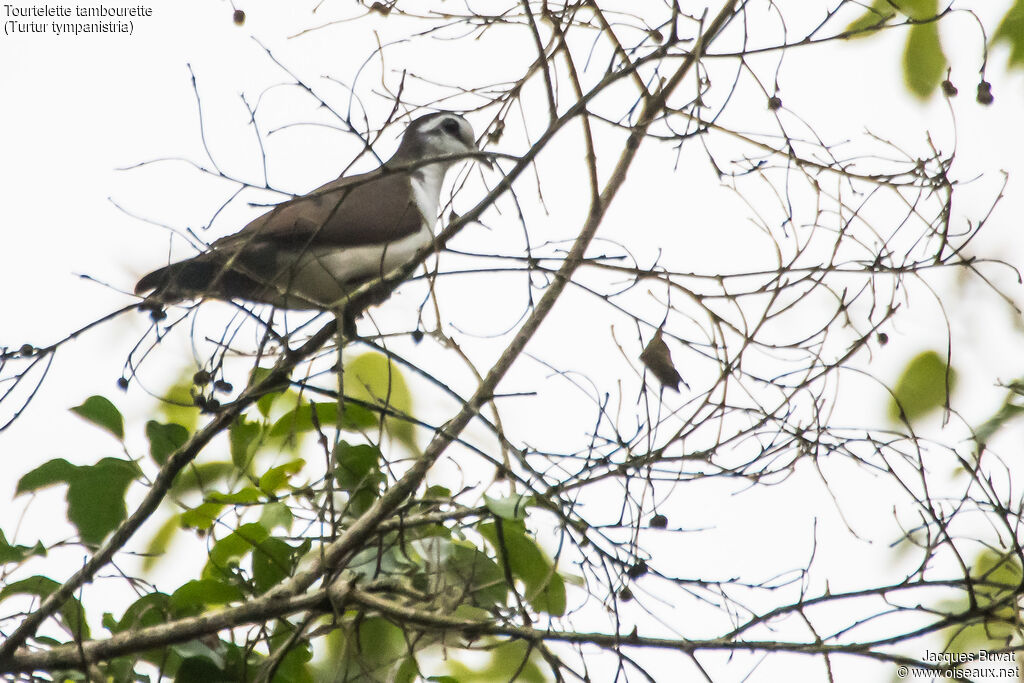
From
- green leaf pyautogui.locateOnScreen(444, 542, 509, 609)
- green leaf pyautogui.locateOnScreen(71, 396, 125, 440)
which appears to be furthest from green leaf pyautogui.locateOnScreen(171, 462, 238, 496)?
green leaf pyautogui.locateOnScreen(444, 542, 509, 609)

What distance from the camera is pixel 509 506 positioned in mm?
2375

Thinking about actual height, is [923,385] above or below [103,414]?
below

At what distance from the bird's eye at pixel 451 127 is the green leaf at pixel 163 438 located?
3151 mm

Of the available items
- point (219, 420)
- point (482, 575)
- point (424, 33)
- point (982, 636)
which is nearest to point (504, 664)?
point (482, 575)

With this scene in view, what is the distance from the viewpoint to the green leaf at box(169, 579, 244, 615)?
2664mm

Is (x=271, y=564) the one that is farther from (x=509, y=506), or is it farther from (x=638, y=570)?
(x=638, y=570)

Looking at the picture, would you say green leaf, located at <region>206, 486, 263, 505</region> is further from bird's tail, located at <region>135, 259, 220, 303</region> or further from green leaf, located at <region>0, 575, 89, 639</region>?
bird's tail, located at <region>135, 259, 220, 303</region>

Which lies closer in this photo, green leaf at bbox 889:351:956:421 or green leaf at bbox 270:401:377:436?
green leaf at bbox 889:351:956:421

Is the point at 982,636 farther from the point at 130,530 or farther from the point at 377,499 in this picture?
the point at 130,530

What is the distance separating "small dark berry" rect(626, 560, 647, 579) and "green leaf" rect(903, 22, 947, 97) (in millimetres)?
1395

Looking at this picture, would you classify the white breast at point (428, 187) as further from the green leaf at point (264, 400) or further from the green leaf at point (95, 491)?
the green leaf at point (95, 491)

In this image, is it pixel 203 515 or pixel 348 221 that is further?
pixel 348 221

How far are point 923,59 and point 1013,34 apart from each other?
22 cm

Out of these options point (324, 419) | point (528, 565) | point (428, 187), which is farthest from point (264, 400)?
point (428, 187)
